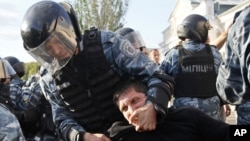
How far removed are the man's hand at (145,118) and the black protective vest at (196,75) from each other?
1337 mm

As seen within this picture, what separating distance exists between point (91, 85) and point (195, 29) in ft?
4.49

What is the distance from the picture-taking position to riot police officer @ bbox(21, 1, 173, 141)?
200 cm

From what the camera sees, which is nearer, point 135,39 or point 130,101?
point 130,101

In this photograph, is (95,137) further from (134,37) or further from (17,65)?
(17,65)

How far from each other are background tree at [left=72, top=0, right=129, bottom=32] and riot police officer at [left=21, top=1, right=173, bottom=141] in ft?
51.8

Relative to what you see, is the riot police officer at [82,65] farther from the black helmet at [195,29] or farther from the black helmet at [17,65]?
the black helmet at [17,65]

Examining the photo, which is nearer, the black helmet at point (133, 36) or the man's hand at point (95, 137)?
the man's hand at point (95, 137)

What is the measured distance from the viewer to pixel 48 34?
6.52 ft

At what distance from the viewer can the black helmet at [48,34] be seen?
1989mm

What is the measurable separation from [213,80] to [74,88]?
A: 4.32 ft

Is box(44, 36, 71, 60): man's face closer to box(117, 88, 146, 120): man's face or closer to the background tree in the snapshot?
box(117, 88, 146, 120): man's face

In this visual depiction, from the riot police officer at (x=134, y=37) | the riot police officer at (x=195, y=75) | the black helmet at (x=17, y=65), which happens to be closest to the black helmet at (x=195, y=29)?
A: the riot police officer at (x=195, y=75)

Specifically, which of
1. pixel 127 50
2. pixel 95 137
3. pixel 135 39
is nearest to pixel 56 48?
pixel 127 50

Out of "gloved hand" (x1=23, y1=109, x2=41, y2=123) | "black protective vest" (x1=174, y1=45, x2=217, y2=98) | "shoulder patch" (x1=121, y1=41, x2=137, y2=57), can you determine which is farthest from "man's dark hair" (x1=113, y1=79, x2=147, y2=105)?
"gloved hand" (x1=23, y1=109, x2=41, y2=123)
